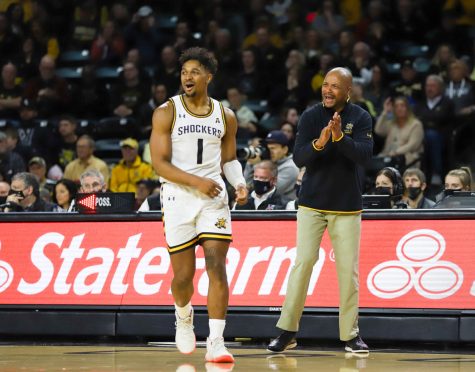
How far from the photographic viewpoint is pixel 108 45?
20.0 meters

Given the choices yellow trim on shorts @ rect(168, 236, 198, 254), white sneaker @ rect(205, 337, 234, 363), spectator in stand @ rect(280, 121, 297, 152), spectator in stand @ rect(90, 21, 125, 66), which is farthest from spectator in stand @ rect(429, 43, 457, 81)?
white sneaker @ rect(205, 337, 234, 363)

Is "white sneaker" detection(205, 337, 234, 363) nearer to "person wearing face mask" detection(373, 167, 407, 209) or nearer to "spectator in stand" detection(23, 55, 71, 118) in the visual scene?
"person wearing face mask" detection(373, 167, 407, 209)

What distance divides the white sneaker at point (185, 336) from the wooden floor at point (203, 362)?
0.09m

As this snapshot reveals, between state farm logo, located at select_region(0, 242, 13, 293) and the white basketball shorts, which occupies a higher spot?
the white basketball shorts

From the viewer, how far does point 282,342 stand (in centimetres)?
924

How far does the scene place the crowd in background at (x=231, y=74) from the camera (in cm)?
1570

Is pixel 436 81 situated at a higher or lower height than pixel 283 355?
higher

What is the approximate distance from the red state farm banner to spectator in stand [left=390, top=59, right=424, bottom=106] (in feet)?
21.4

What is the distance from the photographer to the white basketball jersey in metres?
8.63

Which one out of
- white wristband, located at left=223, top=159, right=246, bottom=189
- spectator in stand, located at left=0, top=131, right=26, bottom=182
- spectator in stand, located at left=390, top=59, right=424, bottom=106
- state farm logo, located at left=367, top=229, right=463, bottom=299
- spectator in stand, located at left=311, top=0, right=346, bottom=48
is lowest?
state farm logo, located at left=367, top=229, right=463, bottom=299

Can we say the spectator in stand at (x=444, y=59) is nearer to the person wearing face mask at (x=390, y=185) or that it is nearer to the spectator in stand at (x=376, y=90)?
the spectator in stand at (x=376, y=90)

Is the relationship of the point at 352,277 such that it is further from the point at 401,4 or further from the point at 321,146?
the point at 401,4

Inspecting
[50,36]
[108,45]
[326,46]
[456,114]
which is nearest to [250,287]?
[456,114]

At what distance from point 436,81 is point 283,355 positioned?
7.49 metres
